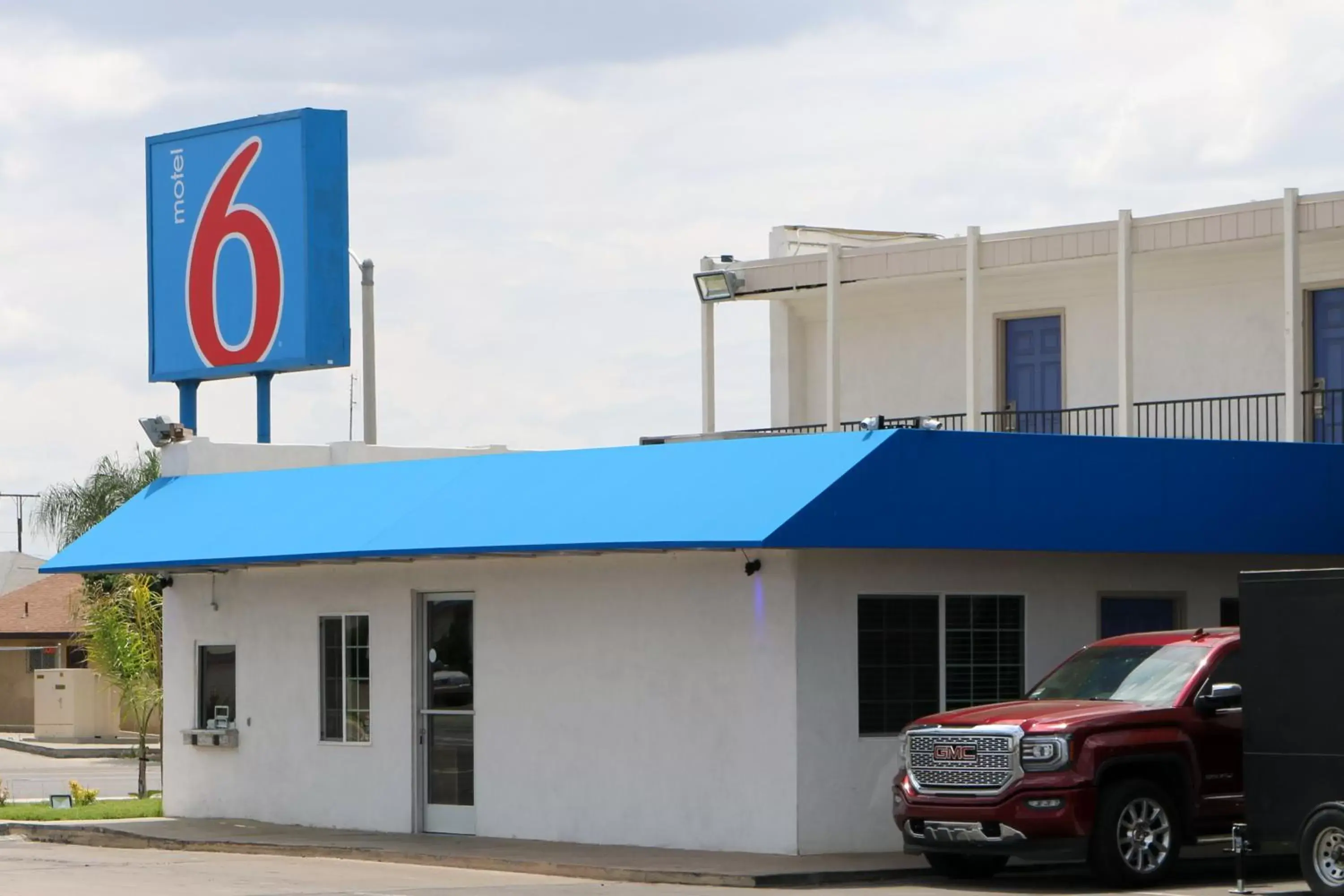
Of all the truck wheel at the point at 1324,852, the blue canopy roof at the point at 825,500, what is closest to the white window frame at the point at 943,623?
the blue canopy roof at the point at 825,500

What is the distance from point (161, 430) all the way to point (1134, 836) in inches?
524

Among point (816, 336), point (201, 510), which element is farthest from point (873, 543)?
point (816, 336)

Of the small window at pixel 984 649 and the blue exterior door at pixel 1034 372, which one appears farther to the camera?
the blue exterior door at pixel 1034 372

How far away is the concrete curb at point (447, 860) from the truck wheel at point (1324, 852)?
11.8ft

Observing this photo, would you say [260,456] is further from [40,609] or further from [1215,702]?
[40,609]

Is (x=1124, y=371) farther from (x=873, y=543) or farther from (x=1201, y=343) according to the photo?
(x=873, y=543)

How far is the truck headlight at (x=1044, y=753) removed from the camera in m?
16.9

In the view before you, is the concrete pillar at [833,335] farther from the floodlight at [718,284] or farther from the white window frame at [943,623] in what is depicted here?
the white window frame at [943,623]

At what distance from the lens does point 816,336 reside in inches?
1319

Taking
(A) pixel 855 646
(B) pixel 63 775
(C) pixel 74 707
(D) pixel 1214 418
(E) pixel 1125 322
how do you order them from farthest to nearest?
1. (C) pixel 74 707
2. (B) pixel 63 775
3. (D) pixel 1214 418
4. (E) pixel 1125 322
5. (A) pixel 855 646

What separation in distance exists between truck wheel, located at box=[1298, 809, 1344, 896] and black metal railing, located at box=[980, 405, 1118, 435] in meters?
12.6

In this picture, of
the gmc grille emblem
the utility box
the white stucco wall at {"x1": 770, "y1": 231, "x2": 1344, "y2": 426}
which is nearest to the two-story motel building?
the white stucco wall at {"x1": 770, "y1": 231, "x2": 1344, "y2": 426}

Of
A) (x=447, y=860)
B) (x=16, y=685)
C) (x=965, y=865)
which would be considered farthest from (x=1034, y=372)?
(x=16, y=685)

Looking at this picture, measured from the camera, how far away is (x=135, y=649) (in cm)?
3319
